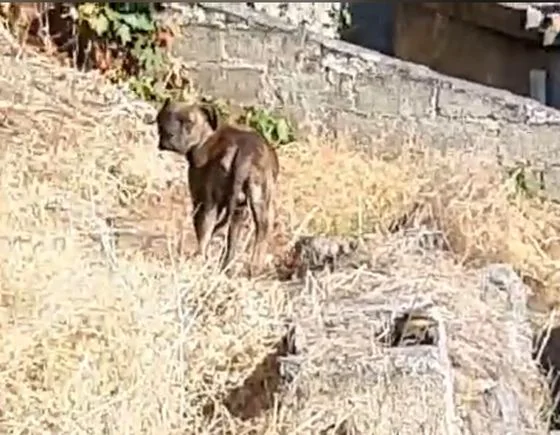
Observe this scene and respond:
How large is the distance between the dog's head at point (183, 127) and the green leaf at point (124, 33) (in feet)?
12.2

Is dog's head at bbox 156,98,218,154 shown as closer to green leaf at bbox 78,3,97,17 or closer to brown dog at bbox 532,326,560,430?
brown dog at bbox 532,326,560,430

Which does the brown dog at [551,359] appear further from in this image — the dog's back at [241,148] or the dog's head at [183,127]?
the dog's head at [183,127]

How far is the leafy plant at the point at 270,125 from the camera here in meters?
9.52

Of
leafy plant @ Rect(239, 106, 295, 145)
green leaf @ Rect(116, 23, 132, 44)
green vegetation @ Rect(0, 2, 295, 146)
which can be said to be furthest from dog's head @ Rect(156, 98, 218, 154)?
green leaf @ Rect(116, 23, 132, 44)

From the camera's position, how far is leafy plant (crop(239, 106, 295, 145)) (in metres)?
9.52

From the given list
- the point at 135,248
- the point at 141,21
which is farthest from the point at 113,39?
the point at 135,248

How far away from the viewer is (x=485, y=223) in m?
8.06

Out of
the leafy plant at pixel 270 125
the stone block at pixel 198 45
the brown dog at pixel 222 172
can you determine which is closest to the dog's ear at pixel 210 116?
the brown dog at pixel 222 172

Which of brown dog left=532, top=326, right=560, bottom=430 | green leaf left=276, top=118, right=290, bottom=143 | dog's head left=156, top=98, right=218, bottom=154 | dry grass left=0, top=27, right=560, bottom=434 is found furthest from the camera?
green leaf left=276, top=118, right=290, bottom=143

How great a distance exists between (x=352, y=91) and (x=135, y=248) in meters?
3.17

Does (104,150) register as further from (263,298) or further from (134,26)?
(263,298)

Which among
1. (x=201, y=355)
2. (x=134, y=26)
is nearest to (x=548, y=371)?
(x=201, y=355)

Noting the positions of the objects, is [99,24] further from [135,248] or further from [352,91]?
[135,248]

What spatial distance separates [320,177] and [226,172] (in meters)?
2.41
